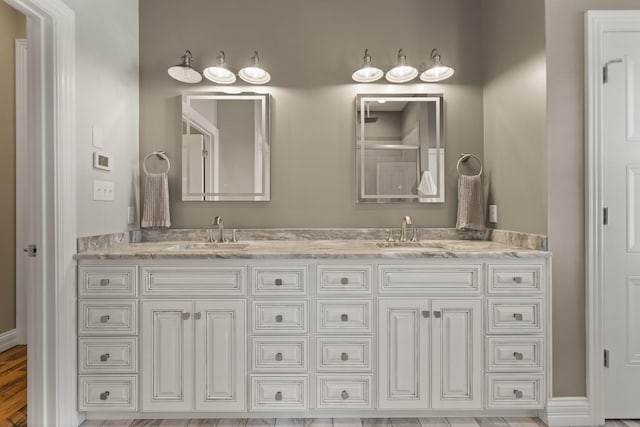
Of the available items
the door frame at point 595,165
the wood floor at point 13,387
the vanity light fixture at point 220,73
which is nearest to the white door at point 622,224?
the door frame at point 595,165

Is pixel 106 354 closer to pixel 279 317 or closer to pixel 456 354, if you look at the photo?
pixel 279 317

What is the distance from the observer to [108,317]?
70.7 inches

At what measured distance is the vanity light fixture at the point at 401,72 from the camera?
2.30m

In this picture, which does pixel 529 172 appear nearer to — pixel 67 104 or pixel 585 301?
pixel 585 301

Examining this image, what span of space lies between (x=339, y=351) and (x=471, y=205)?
127 cm

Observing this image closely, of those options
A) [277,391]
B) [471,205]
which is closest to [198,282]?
[277,391]

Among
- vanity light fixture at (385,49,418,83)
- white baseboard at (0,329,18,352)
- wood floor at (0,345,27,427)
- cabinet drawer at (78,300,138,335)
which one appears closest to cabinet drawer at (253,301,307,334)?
cabinet drawer at (78,300,138,335)

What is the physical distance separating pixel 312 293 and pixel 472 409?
3.29 ft

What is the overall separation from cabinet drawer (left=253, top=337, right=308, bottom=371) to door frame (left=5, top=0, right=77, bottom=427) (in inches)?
36.1

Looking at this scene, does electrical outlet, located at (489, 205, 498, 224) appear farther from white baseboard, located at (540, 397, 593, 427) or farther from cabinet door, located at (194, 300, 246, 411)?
cabinet door, located at (194, 300, 246, 411)

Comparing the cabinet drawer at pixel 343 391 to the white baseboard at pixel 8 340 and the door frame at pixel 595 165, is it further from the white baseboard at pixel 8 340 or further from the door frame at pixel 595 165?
the white baseboard at pixel 8 340

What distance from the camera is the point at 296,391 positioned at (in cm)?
181

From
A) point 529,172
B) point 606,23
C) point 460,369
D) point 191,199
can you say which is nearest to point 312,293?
point 460,369

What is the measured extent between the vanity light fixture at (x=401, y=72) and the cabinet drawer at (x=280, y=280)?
4.61 feet
